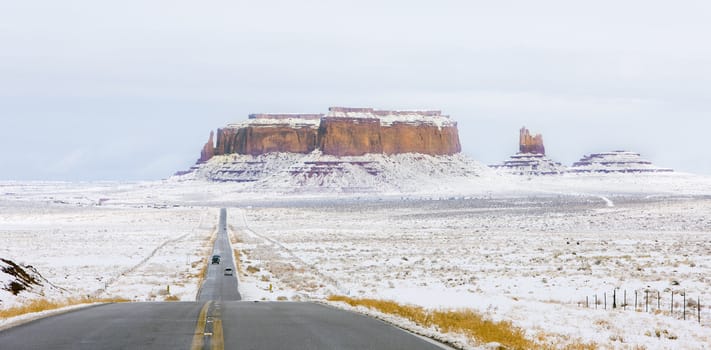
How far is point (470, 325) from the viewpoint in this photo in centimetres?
1431

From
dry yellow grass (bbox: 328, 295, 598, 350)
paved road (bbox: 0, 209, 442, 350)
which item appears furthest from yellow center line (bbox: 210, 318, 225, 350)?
dry yellow grass (bbox: 328, 295, 598, 350)

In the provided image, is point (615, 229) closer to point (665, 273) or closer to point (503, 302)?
point (665, 273)

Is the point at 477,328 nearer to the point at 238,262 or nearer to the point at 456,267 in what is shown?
the point at 456,267

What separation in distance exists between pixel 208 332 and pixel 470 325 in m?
4.59

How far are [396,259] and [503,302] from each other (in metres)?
25.0

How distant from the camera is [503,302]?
21.7m

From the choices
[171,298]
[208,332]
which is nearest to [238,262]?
[171,298]

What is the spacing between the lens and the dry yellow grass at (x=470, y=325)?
12.0 meters

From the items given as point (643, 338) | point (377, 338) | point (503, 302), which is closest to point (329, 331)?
point (377, 338)

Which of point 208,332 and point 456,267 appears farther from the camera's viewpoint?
point 456,267

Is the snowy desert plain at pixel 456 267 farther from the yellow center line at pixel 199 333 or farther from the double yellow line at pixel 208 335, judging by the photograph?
the yellow center line at pixel 199 333

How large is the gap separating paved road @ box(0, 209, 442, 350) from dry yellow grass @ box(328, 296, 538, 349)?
0.92 meters

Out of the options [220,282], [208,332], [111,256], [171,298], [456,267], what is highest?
[208,332]

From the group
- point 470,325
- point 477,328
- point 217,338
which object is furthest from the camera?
point 470,325
